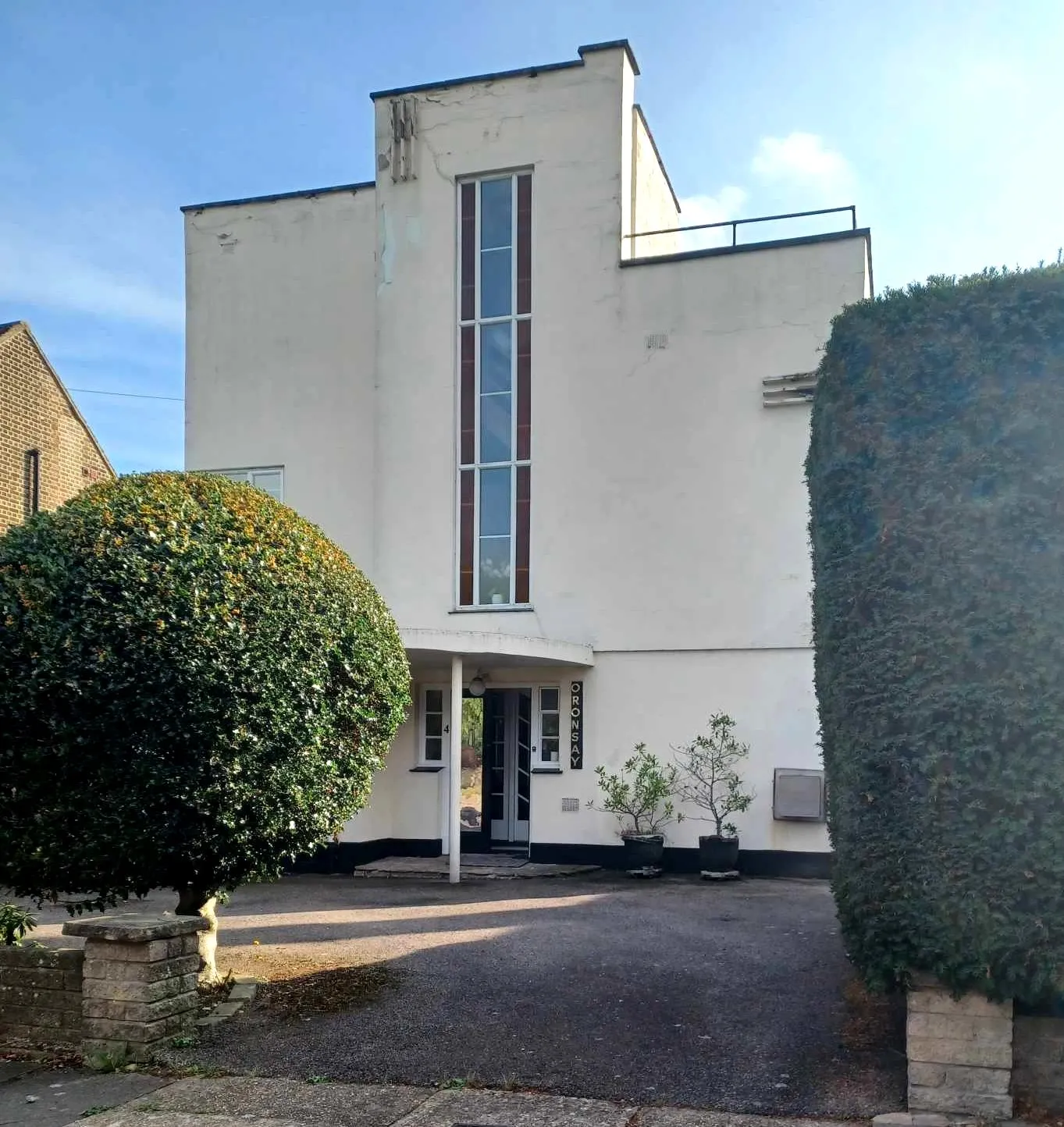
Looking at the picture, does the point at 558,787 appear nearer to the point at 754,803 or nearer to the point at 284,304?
the point at 754,803

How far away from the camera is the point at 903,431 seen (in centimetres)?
516

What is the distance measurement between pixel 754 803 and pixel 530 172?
341 inches

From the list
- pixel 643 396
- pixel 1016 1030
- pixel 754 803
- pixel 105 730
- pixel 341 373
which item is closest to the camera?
pixel 1016 1030

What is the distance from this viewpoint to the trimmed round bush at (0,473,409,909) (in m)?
6.06

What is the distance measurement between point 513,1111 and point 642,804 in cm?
852

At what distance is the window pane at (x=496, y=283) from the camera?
14961 mm

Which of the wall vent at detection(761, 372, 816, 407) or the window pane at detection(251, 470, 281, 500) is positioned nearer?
the wall vent at detection(761, 372, 816, 407)

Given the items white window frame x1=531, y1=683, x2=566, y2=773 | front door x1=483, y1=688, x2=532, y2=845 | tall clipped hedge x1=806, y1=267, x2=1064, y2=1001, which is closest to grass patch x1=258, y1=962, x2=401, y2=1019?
tall clipped hedge x1=806, y1=267, x2=1064, y2=1001

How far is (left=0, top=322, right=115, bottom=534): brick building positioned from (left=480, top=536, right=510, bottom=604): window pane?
9.13 metres

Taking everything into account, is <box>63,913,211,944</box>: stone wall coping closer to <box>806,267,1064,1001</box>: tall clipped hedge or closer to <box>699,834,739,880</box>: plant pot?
<box>806,267,1064,1001</box>: tall clipped hedge

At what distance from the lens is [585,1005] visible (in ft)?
22.4

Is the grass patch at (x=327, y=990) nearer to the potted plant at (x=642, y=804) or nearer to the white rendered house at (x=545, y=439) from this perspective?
the white rendered house at (x=545, y=439)

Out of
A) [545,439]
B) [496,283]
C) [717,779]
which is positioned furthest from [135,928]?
[496,283]

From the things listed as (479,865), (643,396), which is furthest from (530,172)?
(479,865)
